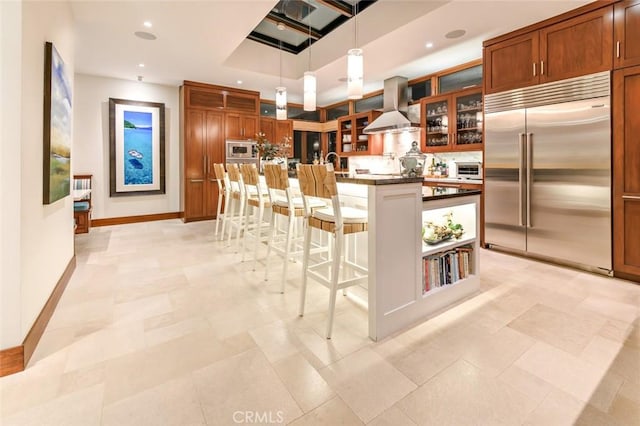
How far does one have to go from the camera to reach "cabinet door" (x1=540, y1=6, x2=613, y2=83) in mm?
3098

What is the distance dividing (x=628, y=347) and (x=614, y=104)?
2442 mm

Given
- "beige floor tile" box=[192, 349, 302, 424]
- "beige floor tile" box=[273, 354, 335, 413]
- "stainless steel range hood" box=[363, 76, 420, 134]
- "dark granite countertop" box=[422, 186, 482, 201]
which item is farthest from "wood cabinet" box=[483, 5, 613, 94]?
"beige floor tile" box=[192, 349, 302, 424]

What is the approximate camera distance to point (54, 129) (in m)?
2.29

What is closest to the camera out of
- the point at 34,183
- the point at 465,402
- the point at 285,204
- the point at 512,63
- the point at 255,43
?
the point at 465,402

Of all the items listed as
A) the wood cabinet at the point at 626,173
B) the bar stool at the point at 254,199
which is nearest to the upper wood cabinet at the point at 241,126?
the bar stool at the point at 254,199

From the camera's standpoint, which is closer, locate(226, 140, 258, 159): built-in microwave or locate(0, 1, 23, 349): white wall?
locate(0, 1, 23, 349): white wall

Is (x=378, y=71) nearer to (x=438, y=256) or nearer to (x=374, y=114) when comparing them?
(x=374, y=114)

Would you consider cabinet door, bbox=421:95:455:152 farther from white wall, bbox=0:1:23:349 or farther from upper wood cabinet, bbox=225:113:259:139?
white wall, bbox=0:1:23:349

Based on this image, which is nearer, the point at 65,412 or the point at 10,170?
the point at 65,412

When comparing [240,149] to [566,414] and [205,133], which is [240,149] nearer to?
[205,133]

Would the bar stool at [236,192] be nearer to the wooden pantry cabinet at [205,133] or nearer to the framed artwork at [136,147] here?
the wooden pantry cabinet at [205,133]

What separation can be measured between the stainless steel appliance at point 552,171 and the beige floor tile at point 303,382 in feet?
10.8

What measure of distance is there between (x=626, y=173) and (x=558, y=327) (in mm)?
1951

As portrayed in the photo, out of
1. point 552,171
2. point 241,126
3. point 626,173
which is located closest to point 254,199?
point 552,171
